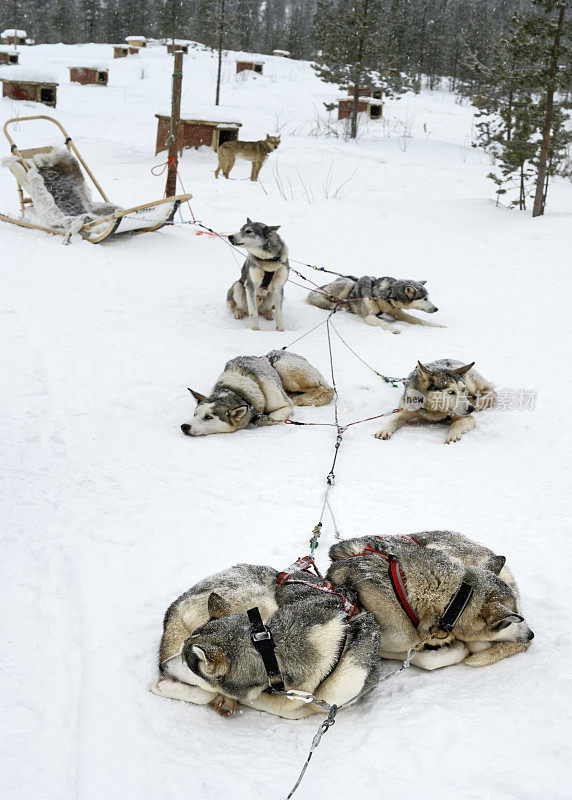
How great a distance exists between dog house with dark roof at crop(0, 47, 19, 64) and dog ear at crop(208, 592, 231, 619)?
2341 centimetres

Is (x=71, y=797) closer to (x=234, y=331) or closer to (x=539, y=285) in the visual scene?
(x=234, y=331)

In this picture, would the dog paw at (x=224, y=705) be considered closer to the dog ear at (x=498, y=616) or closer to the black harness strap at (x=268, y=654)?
the black harness strap at (x=268, y=654)

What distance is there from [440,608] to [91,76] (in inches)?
844

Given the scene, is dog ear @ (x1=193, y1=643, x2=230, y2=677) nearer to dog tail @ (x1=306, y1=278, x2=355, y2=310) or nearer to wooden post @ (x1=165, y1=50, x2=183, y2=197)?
dog tail @ (x1=306, y1=278, x2=355, y2=310)

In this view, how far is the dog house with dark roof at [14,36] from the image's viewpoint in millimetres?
25814

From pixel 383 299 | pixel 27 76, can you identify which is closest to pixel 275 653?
pixel 383 299

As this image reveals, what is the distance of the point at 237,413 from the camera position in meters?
3.83

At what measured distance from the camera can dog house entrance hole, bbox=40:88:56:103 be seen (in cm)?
1539

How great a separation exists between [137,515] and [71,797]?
1.37 meters

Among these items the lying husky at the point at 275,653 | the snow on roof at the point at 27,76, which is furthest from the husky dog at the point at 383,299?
the snow on roof at the point at 27,76

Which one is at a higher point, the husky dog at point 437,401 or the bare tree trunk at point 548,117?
the bare tree trunk at point 548,117

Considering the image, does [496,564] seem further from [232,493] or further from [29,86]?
[29,86]

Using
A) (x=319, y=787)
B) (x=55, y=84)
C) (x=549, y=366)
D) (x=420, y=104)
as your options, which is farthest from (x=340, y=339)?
(x=420, y=104)

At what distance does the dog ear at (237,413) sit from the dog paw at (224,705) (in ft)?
7.00
